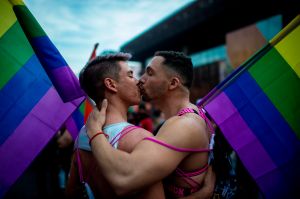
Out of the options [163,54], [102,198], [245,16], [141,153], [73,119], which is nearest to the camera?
[141,153]

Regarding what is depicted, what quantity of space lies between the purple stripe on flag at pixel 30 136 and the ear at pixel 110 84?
87cm

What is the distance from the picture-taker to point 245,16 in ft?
36.2

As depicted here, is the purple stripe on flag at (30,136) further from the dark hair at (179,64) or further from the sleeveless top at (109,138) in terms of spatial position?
the dark hair at (179,64)

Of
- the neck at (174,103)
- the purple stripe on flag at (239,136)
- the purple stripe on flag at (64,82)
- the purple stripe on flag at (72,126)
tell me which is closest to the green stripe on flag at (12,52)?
the purple stripe on flag at (64,82)

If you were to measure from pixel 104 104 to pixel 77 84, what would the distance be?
0.49m

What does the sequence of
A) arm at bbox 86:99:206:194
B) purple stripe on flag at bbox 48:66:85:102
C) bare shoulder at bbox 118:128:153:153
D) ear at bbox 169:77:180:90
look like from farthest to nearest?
ear at bbox 169:77:180:90 → purple stripe on flag at bbox 48:66:85:102 → bare shoulder at bbox 118:128:153:153 → arm at bbox 86:99:206:194

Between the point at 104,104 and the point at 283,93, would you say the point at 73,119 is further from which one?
the point at 283,93

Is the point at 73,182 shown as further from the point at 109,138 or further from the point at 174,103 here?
the point at 174,103

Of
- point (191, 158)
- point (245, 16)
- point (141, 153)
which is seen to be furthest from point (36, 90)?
point (245, 16)

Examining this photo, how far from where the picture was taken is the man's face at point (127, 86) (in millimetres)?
2035

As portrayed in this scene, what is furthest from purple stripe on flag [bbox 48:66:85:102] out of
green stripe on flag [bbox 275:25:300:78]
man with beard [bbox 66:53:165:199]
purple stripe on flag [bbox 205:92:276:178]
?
green stripe on flag [bbox 275:25:300:78]

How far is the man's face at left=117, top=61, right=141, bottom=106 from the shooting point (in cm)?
204

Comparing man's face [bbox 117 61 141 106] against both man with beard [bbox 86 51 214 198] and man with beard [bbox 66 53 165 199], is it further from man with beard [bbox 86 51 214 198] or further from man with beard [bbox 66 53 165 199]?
man with beard [bbox 86 51 214 198]

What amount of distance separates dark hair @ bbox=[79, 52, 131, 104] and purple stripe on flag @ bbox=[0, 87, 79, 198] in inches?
25.7
